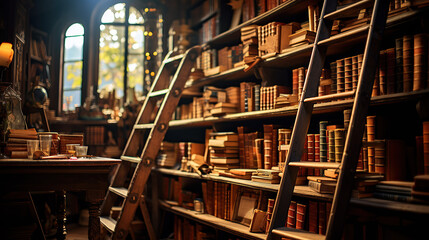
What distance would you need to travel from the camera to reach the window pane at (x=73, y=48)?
5.60 m

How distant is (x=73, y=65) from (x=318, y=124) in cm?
398

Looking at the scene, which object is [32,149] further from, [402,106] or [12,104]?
[402,106]

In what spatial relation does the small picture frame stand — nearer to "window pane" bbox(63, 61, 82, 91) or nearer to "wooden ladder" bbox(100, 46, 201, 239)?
"wooden ladder" bbox(100, 46, 201, 239)

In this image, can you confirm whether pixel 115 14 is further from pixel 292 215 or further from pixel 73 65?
pixel 292 215

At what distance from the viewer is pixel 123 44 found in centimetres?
565

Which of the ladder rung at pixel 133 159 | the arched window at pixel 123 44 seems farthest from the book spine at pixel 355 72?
the arched window at pixel 123 44

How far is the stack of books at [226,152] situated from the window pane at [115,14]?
318 centimetres

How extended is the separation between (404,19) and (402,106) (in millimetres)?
566

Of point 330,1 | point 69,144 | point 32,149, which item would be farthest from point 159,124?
point 330,1

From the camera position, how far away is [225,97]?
11.3ft

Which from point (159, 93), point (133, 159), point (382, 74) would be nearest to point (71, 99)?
point (159, 93)

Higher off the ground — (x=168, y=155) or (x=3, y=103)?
(x=3, y=103)

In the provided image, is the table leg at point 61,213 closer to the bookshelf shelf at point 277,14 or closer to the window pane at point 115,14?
the bookshelf shelf at point 277,14

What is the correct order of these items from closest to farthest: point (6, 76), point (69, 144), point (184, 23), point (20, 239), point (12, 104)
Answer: point (69, 144), point (12, 104), point (20, 239), point (6, 76), point (184, 23)
